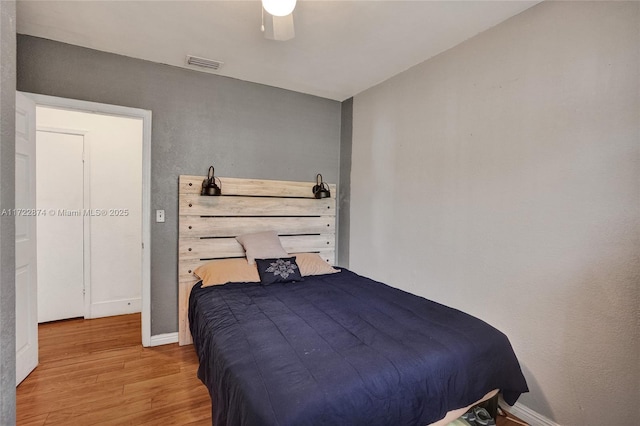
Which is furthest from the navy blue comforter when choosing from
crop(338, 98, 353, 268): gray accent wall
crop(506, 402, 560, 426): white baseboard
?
crop(338, 98, 353, 268): gray accent wall

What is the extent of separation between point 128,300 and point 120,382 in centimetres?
154

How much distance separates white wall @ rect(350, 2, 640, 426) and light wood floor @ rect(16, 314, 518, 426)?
24.1 inches

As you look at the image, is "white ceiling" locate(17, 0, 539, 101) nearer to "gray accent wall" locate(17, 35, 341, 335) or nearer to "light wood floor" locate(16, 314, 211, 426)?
"gray accent wall" locate(17, 35, 341, 335)

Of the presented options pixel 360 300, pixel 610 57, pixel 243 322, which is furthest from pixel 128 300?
pixel 610 57

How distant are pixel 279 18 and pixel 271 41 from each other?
0.68 m

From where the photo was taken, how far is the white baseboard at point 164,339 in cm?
267

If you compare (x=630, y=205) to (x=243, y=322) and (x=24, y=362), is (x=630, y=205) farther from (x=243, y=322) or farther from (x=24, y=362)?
(x=24, y=362)

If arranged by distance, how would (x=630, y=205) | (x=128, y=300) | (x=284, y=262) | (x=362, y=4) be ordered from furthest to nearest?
(x=128, y=300) < (x=284, y=262) < (x=362, y=4) < (x=630, y=205)

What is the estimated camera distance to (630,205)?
4.62 ft

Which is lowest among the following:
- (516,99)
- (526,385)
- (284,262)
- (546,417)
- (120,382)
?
(120,382)

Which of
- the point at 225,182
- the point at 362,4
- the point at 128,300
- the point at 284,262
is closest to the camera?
the point at 362,4

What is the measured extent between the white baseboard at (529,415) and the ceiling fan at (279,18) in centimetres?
264

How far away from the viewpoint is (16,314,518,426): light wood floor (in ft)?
5.90

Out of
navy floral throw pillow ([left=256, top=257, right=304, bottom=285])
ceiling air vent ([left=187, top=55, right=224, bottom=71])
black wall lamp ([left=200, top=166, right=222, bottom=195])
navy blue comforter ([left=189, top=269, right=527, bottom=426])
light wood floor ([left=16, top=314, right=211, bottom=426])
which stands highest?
ceiling air vent ([left=187, top=55, right=224, bottom=71])
